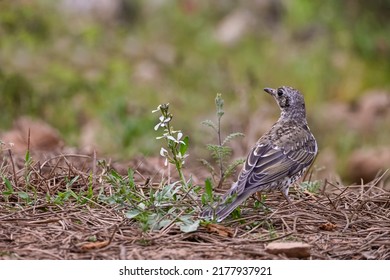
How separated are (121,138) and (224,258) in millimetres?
6165

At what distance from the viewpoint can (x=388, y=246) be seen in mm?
5762

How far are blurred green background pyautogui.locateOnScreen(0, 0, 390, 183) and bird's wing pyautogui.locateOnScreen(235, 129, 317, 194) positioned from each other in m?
3.17

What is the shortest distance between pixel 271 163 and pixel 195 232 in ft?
4.32

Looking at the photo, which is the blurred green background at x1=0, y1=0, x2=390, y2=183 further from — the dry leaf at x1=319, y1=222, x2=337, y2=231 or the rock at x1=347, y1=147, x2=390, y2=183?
the dry leaf at x1=319, y1=222, x2=337, y2=231

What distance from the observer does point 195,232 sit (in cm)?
579

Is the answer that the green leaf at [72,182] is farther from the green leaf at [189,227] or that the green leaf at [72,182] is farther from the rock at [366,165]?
the rock at [366,165]

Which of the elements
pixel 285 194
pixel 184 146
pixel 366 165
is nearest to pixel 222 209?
pixel 184 146

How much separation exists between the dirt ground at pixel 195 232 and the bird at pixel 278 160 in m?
0.13

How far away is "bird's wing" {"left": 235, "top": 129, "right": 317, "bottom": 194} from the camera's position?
254 inches

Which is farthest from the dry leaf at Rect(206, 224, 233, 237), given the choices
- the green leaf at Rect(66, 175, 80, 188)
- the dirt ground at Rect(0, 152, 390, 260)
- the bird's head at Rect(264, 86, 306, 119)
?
the bird's head at Rect(264, 86, 306, 119)

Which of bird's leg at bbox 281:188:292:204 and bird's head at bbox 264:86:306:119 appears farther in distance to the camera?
bird's head at bbox 264:86:306:119

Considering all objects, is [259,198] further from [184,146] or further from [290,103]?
[290,103]

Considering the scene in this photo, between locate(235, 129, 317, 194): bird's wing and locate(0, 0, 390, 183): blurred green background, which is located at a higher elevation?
locate(0, 0, 390, 183): blurred green background
